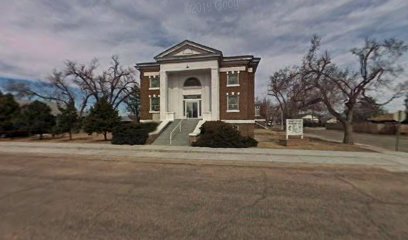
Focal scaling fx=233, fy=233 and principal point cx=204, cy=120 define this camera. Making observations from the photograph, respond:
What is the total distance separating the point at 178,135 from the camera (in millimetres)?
19875

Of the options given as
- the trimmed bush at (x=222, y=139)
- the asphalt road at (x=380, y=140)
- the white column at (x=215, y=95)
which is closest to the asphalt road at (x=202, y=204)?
the trimmed bush at (x=222, y=139)

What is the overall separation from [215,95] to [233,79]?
2603 millimetres

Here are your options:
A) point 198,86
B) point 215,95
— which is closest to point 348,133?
point 215,95

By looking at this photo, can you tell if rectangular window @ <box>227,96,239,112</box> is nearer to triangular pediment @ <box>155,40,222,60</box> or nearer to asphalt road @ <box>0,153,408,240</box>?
triangular pediment @ <box>155,40,222,60</box>

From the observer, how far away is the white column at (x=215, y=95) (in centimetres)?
2366

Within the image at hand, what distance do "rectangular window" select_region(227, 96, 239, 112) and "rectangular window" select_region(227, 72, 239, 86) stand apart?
144 centimetres

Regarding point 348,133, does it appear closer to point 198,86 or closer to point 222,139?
point 222,139

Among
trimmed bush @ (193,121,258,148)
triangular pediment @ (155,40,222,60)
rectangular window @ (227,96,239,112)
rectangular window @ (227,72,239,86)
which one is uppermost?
triangular pediment @ (155,40,222,60)

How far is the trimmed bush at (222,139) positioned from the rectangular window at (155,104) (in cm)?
1116

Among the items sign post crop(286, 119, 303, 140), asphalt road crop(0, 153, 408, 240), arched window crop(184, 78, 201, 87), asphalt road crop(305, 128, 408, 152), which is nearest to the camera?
asphalt road crop(0, 153, 408, 240)

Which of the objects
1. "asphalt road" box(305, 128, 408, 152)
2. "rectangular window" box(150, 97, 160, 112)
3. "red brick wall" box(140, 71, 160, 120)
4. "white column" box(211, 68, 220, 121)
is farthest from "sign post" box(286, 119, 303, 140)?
"red brick wall" box(140, 71, 160, 120)

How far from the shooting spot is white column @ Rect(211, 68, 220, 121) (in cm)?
2366

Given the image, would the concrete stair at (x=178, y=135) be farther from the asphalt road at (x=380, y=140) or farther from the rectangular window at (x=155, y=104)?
the asphalt road at (x=380, y=140)

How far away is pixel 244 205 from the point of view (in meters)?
5.25
